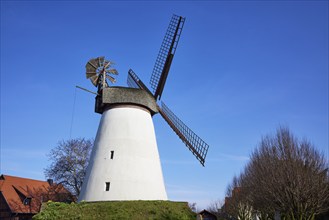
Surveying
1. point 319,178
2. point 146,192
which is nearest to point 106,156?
point 146,192

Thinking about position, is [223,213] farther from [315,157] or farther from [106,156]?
[106,156]

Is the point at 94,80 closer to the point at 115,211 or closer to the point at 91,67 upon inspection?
the point at 91,67

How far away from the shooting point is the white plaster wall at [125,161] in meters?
17.5

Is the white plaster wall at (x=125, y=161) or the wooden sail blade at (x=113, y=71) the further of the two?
the wooden sail blade at (x=113, y=71)

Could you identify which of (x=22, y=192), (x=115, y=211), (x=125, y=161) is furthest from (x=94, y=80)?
(x=22, y=192)

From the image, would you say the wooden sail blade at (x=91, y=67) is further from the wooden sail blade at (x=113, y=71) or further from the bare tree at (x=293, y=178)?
the bare tree at (x=293, y=178)

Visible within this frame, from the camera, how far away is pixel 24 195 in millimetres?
34375

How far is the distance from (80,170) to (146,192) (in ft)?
58.8

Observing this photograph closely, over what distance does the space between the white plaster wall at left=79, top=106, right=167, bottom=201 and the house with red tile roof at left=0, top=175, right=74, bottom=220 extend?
18132 mm

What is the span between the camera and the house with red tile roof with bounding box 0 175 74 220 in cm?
3288

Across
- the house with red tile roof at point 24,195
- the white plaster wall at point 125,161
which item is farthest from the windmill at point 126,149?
the house with red tile roof at point 24,195

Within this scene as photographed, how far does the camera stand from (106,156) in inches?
733

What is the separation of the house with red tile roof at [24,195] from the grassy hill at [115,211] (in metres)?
18.3

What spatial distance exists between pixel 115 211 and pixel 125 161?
3352mm
